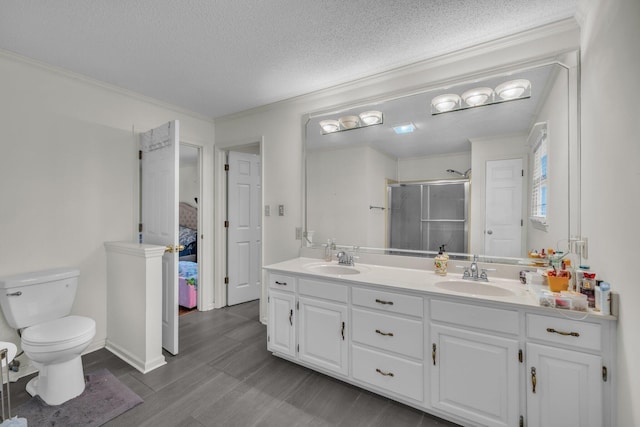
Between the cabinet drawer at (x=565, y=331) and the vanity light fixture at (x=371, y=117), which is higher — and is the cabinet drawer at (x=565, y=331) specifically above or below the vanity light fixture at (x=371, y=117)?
below

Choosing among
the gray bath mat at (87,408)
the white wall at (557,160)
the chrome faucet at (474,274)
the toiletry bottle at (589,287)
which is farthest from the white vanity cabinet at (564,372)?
the gray bath mat at (87,408)

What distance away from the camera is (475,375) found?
59.9 inches

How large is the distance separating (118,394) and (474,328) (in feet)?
7.75

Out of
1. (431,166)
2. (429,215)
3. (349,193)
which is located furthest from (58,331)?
(431,166)

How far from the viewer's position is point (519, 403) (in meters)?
1.43

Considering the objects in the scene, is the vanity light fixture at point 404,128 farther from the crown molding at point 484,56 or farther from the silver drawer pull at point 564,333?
the silver drawer pull at point 564,333

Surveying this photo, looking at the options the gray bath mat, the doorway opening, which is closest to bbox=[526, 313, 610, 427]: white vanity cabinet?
the gray bath mat

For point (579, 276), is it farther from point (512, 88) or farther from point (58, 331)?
point (58, 331)

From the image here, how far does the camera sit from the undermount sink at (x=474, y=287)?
1.78 meters

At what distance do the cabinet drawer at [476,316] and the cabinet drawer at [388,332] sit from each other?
155 mm

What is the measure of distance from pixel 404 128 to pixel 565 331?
1.68 metres

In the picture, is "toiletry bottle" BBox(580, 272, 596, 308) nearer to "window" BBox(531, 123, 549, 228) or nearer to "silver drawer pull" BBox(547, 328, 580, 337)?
"silver drawer pull" BBox(547, 328, 580, 337)

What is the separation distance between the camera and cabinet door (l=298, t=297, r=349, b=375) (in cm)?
197

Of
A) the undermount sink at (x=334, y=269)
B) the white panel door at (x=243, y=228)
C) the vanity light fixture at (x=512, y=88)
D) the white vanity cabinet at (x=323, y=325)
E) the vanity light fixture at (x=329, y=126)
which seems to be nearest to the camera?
the vanity light fixture at (x=512, y=88)
